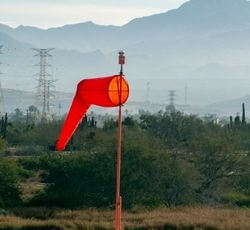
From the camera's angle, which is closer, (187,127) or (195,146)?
(195,146)

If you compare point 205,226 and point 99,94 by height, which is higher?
point 99,94

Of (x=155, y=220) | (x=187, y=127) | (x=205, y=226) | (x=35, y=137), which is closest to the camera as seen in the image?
(x=205, y=226)

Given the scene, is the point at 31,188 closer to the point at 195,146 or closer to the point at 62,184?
the point at 62,184

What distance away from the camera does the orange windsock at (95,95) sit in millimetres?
11586

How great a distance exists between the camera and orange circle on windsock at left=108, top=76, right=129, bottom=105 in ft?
37.9

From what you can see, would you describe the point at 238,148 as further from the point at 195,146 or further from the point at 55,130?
the point at 55,130

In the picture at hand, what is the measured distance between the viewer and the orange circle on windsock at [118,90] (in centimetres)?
1156

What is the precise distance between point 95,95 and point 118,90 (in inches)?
16.2

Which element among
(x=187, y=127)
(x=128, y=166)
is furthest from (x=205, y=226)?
(x=187, y=127)

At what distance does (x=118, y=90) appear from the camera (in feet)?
38.2

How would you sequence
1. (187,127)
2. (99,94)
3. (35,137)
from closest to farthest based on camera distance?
(99,94)
(187,127)
(35,137)

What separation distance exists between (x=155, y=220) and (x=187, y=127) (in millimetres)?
30849

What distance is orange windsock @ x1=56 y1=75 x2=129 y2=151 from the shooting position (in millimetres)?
11586

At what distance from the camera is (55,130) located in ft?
192
